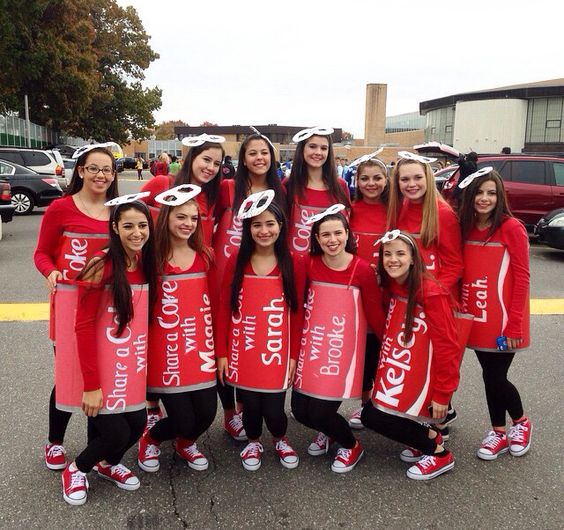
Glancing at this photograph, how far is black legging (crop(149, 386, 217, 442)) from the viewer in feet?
9.78

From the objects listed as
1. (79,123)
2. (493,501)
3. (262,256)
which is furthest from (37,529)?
(79,123)

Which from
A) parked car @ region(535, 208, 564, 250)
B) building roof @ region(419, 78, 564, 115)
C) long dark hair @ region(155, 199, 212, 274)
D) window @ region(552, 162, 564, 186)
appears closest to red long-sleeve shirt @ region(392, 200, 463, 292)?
long dark hair @ region(155, 199, 212, 274)

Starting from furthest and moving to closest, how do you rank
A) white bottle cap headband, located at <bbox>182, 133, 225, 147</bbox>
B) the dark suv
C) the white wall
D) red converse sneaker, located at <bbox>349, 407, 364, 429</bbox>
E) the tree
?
the white wall → the tree → the dark suv → red converse sneaker, located at <bbox>349, 407, 364, 429</bbox> → white bottle cap headband, located at <bbox>182, 133, 225, 147</bbox>

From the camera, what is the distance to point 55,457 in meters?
3.10

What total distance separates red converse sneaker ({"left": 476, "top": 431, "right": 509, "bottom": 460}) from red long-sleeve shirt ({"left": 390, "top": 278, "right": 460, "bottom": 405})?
589 mm

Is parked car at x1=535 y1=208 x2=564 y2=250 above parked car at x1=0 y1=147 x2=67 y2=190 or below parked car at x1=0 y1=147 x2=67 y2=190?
below

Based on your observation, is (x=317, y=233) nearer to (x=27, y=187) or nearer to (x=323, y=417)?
(x=323, y=417)

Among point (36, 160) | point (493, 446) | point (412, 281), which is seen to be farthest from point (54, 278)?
point (36, 160)

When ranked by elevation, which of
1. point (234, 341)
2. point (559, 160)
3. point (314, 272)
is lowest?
point (234, 341)

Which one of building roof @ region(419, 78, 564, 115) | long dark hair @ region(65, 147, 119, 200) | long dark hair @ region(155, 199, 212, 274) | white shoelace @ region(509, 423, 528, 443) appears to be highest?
building roof @ region(419, 78, 564, 115)

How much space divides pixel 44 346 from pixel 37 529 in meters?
2.75

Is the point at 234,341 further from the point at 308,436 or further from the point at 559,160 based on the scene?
the point at 559,160

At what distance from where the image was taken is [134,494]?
9.43 ft

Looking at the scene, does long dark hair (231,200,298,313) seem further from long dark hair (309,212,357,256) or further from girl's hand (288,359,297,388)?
girl's hand (288,359,297,388)
